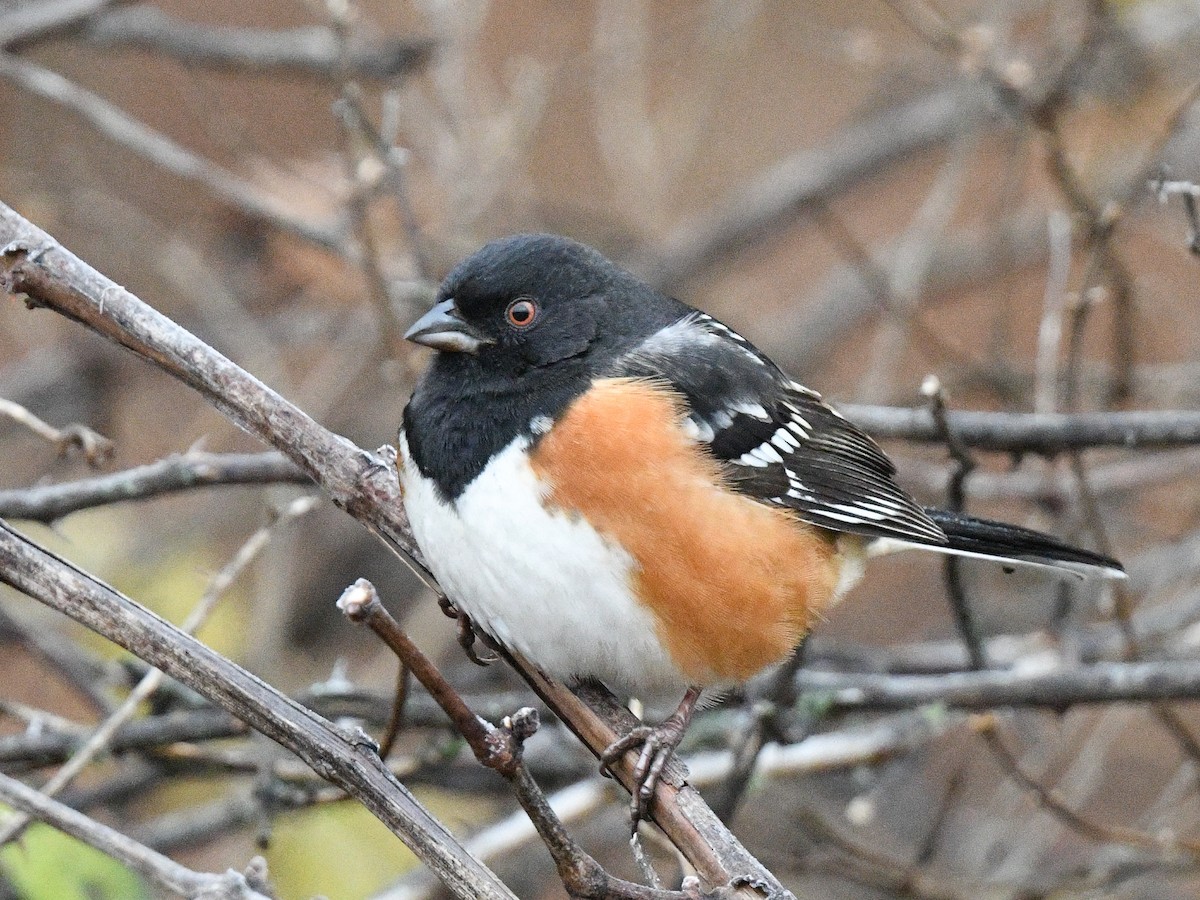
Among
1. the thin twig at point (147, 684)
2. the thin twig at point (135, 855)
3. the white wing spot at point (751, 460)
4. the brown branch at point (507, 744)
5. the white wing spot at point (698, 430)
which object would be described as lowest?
the thin twig at point (135, 855)

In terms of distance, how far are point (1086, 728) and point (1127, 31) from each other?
7.00ft

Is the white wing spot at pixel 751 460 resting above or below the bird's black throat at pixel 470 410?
above

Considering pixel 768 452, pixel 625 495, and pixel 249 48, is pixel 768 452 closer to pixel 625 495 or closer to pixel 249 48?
pixel 625 495

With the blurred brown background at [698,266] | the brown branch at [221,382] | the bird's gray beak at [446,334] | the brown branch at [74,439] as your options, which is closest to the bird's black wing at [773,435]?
the bird's gray beak at [446,334]

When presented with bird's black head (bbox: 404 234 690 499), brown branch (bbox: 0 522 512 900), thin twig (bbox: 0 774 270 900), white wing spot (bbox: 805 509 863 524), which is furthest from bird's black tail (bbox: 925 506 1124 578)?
thin twig (bbox: 0 774 270 900)

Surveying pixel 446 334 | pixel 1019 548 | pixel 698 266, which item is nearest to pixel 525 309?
pixel 446 334

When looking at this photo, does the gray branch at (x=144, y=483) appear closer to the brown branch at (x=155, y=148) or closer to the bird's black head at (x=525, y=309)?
the bird's black head at (x=525, y=309)

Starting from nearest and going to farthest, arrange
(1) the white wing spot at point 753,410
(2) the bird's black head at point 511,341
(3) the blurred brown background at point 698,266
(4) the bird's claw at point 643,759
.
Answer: (4) the bird's claw at point 643,759 < (2) the bird's black head at point 511,341 < (1) the white wing spot at point 753,410 < (3) the blurred brown background at point 698,266

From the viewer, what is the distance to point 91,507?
2.21 m

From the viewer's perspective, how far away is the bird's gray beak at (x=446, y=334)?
2117mm

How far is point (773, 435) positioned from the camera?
233cm

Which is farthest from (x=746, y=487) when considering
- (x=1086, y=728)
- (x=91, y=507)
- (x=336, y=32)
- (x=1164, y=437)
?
(x=1086, y=728)

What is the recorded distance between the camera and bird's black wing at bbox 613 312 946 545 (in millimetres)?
2191

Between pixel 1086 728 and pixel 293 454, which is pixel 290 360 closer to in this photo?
pixel 1086 728
